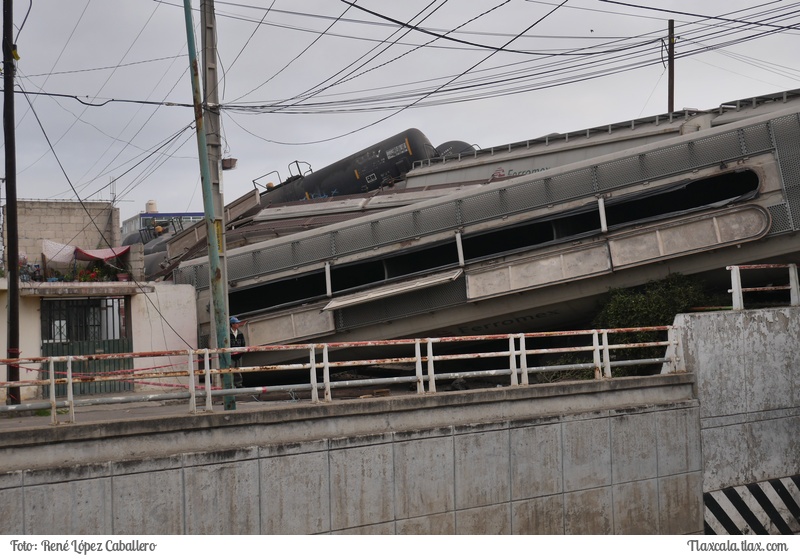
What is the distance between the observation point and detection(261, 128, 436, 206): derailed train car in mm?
35938

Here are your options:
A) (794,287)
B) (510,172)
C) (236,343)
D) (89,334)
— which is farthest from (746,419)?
(510,172)

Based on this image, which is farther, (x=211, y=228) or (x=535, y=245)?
(x=535, y=245)

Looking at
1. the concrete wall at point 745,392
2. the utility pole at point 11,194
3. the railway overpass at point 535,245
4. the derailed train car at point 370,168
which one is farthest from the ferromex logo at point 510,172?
the utility pole at point 11,194

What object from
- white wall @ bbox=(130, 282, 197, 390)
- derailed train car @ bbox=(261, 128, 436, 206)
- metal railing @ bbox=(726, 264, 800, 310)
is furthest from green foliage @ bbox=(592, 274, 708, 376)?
derailed train car @ bbox=(261, 128, 436, 206)

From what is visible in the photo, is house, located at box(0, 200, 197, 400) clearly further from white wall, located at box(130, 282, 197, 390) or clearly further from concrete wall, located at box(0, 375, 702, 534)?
concrete wall, located at box(0, 375, 702, 534)

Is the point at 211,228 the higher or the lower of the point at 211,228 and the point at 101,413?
the higher

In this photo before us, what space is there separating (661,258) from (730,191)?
330 centimetres

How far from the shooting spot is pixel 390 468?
11656mm

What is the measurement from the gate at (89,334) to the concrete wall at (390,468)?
10.6 metres

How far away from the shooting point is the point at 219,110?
1395 centimetres

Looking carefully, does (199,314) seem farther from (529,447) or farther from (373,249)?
(529,447)

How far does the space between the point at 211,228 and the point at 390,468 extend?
16.1ft

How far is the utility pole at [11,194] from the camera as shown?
674 inches

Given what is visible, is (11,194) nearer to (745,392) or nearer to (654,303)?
(654,303)
